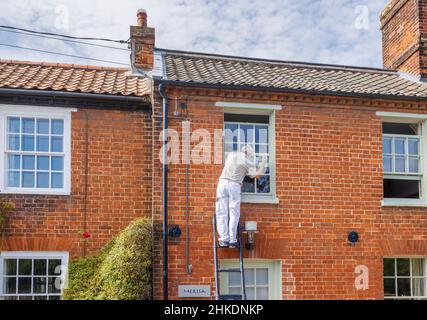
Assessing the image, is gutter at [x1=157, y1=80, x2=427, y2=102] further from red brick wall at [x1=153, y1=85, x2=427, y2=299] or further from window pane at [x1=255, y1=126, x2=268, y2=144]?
window pane at [x1=255, y1=126, x2=268, y2=144]

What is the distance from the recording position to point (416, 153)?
13523 millimetres

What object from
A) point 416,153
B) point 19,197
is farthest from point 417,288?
point 19,197

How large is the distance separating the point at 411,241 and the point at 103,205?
21.0 feet

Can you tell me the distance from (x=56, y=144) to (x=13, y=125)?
920mm

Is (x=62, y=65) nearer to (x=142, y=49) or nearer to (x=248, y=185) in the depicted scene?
(x=142, y=49)

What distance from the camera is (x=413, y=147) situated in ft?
44.3

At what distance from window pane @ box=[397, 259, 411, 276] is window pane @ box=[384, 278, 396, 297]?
218 mm

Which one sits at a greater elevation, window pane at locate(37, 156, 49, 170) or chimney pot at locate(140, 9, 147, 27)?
chimney pot at locate(140, 9, 147, 27)

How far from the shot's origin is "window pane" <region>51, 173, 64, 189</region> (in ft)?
40.5

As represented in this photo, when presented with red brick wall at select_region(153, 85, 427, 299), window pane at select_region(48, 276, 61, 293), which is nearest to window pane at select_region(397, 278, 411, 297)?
red brick wall at select_region(153, 85, 427, 299)

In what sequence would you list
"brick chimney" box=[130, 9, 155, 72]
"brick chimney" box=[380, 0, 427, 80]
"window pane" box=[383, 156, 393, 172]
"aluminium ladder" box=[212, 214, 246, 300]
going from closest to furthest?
"aluminium ladder" box=[212, 214, 246, 300], "window pane" box=[383, 156, 393, 172], "brick chimney" box=[130, 9, 155, 72], "brick chimney" box=[380, 0, 427, 80]

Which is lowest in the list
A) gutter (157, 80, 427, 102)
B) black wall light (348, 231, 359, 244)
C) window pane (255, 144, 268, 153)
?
black wall light (348, 231, 359, 244)

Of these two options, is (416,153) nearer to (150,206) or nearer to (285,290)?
(285,290)

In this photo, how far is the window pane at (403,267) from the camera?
42.7 ft
